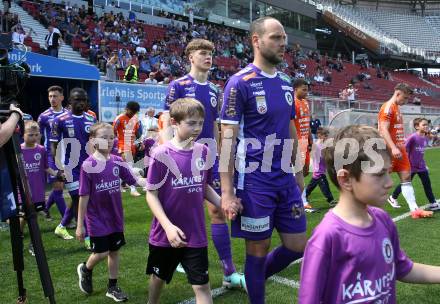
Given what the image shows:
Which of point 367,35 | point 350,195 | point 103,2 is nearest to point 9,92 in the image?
point 350,195

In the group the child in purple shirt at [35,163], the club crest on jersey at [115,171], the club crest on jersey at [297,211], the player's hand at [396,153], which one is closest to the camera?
the club crest on jersey at [297,211]

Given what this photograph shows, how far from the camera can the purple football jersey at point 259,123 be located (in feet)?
11.1

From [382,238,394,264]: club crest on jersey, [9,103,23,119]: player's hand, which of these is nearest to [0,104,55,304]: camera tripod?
[9,103,23,119]: player's hand

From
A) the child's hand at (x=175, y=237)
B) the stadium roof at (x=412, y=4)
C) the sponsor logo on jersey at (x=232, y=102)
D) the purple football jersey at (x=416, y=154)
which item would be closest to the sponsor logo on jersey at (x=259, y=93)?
the sponsor logo on jersey at (x=232, y=102)

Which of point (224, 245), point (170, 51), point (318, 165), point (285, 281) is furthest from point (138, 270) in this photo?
point (170, 51)

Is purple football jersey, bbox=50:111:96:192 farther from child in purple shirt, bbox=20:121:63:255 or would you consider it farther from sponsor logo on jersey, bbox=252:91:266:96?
sponsor logo on jersey, bbox=252:91:266:96

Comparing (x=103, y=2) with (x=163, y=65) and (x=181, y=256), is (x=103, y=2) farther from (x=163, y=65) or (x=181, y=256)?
(x=181, y=256)

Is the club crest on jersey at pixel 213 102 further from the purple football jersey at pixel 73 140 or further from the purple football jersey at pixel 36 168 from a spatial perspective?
the purple football jersey at pixel 36 168

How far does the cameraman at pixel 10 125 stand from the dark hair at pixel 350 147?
1995mm

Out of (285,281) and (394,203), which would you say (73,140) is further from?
(394,203)

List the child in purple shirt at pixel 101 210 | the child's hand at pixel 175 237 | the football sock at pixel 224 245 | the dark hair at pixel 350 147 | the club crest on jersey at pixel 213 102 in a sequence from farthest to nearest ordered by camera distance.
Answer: the club crest on jersey at pixel 213 102, the football sock at pixel 224 245, the child in purple shirt at pixel 101 210, the child's hand at pixel 175 237, the dark hair at pixel 350 147

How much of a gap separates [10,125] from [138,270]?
2431 millimetres

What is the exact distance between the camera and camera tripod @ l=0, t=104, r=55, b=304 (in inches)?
127

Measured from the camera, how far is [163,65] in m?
22.3
